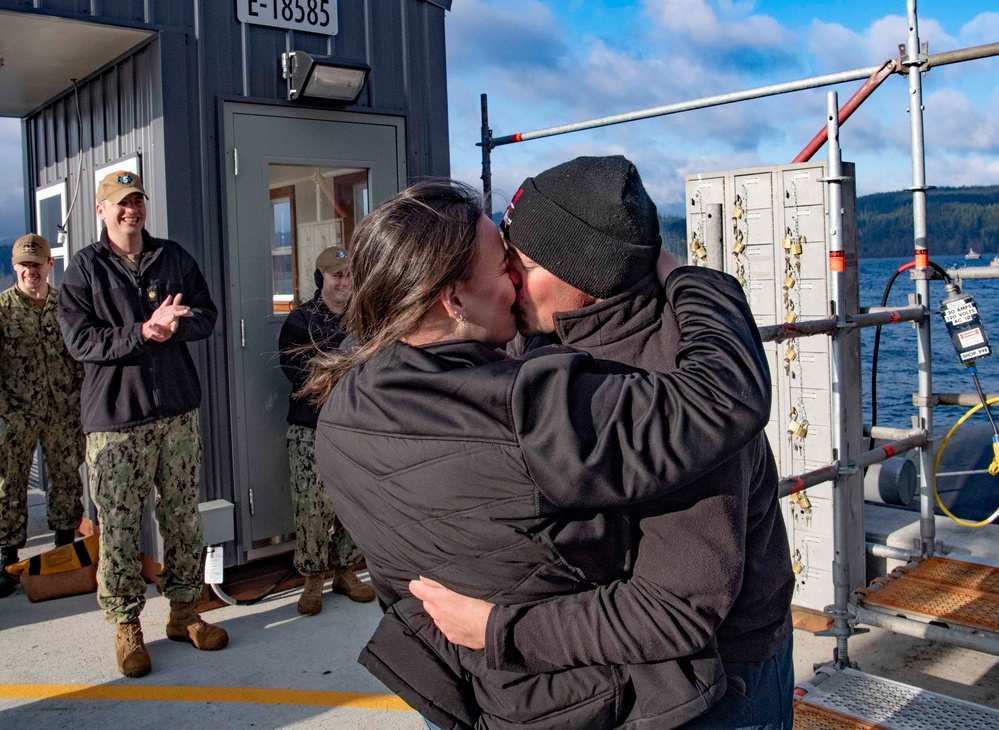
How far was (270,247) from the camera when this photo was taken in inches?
202

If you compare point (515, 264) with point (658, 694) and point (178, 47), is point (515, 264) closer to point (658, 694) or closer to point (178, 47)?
point (658, 694)

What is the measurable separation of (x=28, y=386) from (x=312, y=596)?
2.23 metres

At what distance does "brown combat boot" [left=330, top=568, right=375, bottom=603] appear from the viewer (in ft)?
16.0

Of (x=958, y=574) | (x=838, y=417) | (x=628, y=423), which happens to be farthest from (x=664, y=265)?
(x=958, y=574)

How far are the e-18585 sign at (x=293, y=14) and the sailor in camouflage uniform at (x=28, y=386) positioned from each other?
5.82 ft

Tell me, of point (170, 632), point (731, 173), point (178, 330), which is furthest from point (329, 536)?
point (731, 173)

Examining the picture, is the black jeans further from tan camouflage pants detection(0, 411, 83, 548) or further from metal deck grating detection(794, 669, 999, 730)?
tan camouflage pants detection(0, 411, 83, 548)

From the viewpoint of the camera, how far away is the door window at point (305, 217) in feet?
17.0

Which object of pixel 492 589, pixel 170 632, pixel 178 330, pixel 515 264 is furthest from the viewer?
pixel 170 632

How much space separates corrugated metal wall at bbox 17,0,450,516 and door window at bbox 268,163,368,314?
1.11 feet

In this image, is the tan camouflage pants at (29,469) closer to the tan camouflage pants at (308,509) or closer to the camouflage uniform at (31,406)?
the camouflage uniform at (31,406)

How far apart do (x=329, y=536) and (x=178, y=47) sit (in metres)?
2.67

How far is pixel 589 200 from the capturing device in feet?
4.53

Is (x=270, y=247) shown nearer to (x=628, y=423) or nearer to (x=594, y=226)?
(x=594, y=226)
